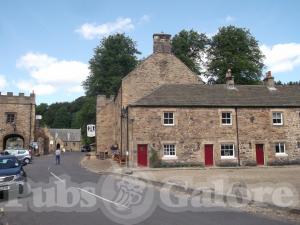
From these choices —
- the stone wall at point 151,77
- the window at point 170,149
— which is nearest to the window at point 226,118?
the window at point 170,149

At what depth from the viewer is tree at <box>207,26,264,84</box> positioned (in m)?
55.8

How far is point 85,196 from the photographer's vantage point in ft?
49.8

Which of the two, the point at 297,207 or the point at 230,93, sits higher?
the point at 230,93

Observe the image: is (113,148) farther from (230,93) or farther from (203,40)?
(203,40)

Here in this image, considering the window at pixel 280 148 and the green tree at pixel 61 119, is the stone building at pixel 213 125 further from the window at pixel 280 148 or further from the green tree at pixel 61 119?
the green tree at pixel 61 119

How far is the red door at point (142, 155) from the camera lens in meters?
33.8

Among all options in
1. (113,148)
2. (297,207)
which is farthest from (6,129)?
(297,207)

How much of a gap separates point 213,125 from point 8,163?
2128 centimetres

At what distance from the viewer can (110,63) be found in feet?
217

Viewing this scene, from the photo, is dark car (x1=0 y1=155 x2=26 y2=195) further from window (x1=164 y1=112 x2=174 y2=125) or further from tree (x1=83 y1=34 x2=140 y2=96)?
tree (x1=83 y1=34 x2=140 y2=96)

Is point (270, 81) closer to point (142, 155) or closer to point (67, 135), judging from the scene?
point (142, 155)

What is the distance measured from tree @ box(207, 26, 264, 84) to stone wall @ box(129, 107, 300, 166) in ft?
66.1

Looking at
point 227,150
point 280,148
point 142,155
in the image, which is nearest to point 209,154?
point 227,150

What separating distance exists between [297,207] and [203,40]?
171 ft
